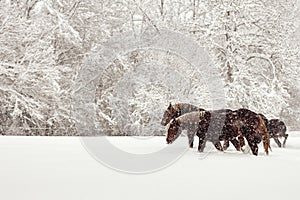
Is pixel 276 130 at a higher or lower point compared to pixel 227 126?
lower

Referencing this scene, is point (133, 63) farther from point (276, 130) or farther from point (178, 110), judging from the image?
point (178, 110)

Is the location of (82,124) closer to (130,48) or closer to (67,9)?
(130,48)

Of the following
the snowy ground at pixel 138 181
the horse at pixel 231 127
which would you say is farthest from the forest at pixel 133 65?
the snowy ground at pixel 138 181

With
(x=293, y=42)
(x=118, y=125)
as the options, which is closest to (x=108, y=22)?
(x=118, y=125)

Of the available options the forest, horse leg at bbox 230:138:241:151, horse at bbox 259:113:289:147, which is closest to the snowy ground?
horse leg at bbox 230:138:241:151

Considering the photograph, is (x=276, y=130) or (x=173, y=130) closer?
(x=173, y=130)

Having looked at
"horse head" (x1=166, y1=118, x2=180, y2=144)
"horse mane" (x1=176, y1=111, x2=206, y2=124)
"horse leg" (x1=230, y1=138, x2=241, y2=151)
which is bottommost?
"horse leg" (x1=230, y1=138, x2=241, y2=151)

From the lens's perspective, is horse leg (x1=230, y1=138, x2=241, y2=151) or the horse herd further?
horse leg (x1=230, y1=138, x2=241, y2=151)

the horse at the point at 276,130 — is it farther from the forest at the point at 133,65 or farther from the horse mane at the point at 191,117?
the forest at the point at 133,65

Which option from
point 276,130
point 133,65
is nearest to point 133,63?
point 133,65

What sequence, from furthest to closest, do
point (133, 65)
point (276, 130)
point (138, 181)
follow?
point (133, 65) < point (276, 130) < point (138, 181)

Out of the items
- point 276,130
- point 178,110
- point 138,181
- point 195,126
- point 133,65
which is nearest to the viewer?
point 138,181

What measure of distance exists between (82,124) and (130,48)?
4171mm

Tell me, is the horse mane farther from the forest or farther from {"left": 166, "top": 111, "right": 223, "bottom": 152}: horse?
the forest
